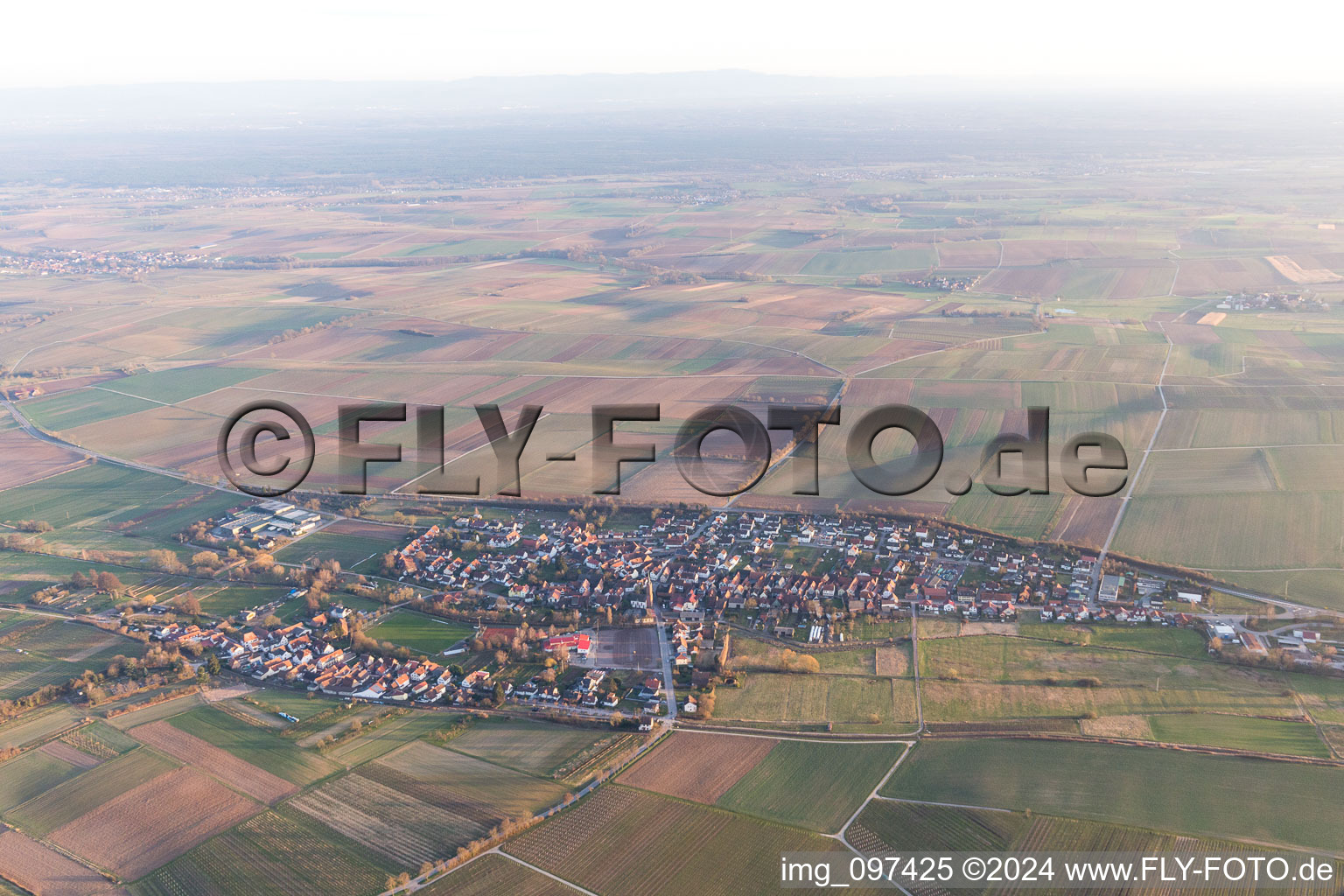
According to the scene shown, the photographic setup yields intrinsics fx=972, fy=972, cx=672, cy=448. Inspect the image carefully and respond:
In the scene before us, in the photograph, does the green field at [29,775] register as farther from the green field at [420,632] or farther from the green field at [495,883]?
the green field at [495,883]

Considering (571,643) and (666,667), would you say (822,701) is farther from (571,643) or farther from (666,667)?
(571,643)

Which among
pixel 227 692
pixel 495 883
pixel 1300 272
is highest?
pixel 1300 272

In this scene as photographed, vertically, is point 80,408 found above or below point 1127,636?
above

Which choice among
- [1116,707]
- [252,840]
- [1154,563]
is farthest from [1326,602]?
[252,840]

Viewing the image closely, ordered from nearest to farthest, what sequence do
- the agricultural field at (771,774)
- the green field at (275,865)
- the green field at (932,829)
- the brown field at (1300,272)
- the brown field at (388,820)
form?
the green field at (275,865) < the green field at (932,829) < the brown field at (388,820) < the agricultural field at (771,774) < the brown field at (1300,272)

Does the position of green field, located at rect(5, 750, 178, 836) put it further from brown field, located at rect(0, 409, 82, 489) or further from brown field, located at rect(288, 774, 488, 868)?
brown field, located at rect(0, 409, 82, 489)

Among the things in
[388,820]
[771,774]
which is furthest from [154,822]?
[771,774]

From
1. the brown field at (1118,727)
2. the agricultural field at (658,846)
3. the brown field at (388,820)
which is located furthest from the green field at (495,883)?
the brown field at (1118,727)

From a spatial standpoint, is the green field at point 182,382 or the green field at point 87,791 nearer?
the green field at point 87,791
